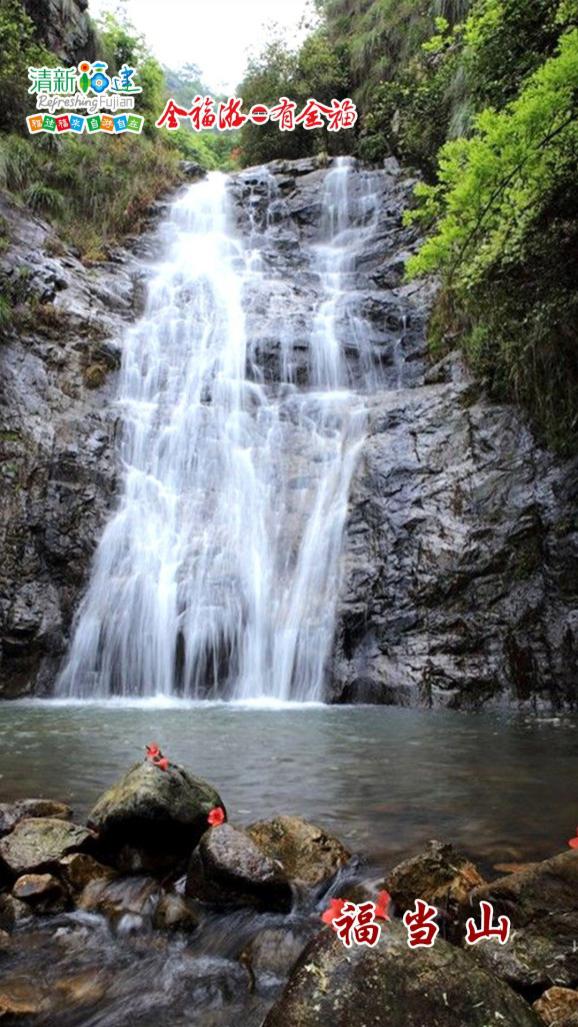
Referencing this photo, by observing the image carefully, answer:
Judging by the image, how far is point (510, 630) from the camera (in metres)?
8.88

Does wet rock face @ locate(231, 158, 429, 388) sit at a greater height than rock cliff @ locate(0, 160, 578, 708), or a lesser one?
greater

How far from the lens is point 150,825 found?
3674mm

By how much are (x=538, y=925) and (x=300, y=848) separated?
131 cm

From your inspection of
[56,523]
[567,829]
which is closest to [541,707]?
[567,829]

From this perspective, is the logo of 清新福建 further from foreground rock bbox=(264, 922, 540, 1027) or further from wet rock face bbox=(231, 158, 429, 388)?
foreground rock bbox=(264, 922, 540, 1027)

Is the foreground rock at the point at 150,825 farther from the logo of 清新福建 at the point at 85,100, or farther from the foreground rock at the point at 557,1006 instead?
the logo of 清新福建 at the point at 85,100

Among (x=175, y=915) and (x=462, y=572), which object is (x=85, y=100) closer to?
(x=462, y=572)

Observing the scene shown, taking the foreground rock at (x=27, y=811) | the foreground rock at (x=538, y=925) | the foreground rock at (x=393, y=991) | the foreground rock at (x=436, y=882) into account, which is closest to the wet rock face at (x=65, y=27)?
the foreground rock at (x=27, y=811)

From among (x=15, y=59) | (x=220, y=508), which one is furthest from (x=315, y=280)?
(x=15, y=59)

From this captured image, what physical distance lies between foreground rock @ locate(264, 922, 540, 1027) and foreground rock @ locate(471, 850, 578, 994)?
1.06ft

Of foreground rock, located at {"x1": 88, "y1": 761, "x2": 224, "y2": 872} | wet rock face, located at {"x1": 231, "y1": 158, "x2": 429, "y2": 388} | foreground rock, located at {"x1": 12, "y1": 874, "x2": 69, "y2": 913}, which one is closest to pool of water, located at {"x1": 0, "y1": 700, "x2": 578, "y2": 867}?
foreground rock, located at {"x1": 88, "y1": 761, "x2": 224, "y2": 872}

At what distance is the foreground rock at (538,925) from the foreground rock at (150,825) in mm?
1512

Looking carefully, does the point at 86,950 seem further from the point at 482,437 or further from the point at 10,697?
the point at 482,437

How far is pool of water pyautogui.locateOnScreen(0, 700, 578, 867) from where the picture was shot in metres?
4.13
